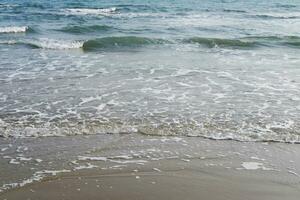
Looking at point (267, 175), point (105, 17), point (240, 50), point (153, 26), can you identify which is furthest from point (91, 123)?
point (105, 17)

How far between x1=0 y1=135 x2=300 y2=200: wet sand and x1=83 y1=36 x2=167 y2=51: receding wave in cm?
1166

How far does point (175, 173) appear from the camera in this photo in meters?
6.36

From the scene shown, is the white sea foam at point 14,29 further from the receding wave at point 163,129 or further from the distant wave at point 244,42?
the receding wave at point 163,129

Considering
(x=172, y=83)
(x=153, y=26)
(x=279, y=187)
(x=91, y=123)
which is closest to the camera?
(x=279, y=187)

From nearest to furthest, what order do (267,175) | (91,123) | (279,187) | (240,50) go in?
(279,187)
(267,175)
(91,123)
(240,50)

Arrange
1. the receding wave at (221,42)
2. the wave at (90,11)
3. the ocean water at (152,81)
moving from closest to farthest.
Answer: the ocean water at (152,81)
the receding wave at (221,42)
the wave at (90,11)

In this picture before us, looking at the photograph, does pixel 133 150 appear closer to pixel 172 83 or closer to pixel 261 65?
pixel 172 83

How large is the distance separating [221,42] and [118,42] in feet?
13.5

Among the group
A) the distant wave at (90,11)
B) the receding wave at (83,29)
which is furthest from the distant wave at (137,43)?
the distant wave at (90,11)

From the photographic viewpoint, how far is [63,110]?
29.9 feet

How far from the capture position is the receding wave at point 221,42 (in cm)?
1923

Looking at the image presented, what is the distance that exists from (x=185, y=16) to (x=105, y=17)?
499cm

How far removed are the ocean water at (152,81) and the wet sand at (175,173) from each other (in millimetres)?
484

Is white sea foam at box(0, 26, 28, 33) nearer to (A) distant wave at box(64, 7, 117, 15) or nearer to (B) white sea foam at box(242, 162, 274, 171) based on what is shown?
(A) distant wave at box(64, 7, 117, 15)
